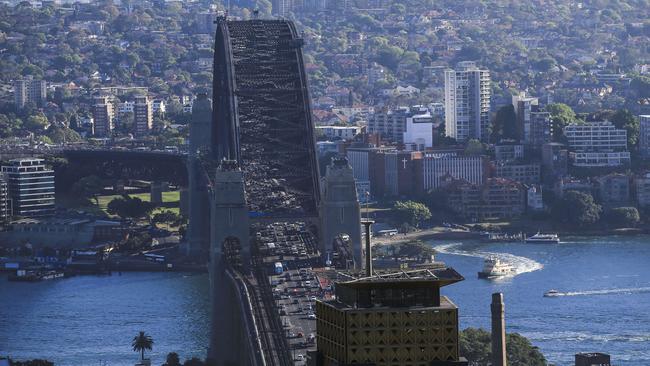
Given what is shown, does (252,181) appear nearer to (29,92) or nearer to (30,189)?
(30,189)

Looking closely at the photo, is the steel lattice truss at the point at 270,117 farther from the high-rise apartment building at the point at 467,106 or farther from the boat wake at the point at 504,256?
the high-rise apartment building at the point at 467,106

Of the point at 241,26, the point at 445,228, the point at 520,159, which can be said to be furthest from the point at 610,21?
the point at 241,26

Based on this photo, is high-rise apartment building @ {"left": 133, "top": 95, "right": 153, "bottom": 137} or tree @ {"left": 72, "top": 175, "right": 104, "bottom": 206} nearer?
tree @ {"left": 72, "top": 175, "right": 104, "bottom": 206}

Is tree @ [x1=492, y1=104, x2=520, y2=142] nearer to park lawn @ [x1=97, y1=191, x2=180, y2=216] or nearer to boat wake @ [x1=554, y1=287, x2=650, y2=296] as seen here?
park lawn @ [x1=97, y1=191, x2=180, y2=216]

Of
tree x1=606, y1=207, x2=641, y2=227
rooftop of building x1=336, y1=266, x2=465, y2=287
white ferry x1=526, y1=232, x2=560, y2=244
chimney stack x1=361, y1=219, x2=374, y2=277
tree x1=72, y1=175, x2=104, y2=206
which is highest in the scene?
chimney stack x1=361, y1=219, x2=374, y2=277

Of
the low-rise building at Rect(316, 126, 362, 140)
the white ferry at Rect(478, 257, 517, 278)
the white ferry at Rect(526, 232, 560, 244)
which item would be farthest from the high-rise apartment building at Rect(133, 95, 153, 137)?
the white ferry at Rect(478, 257, 517, 278)

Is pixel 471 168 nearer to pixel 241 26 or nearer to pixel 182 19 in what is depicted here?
pixel 241 26
